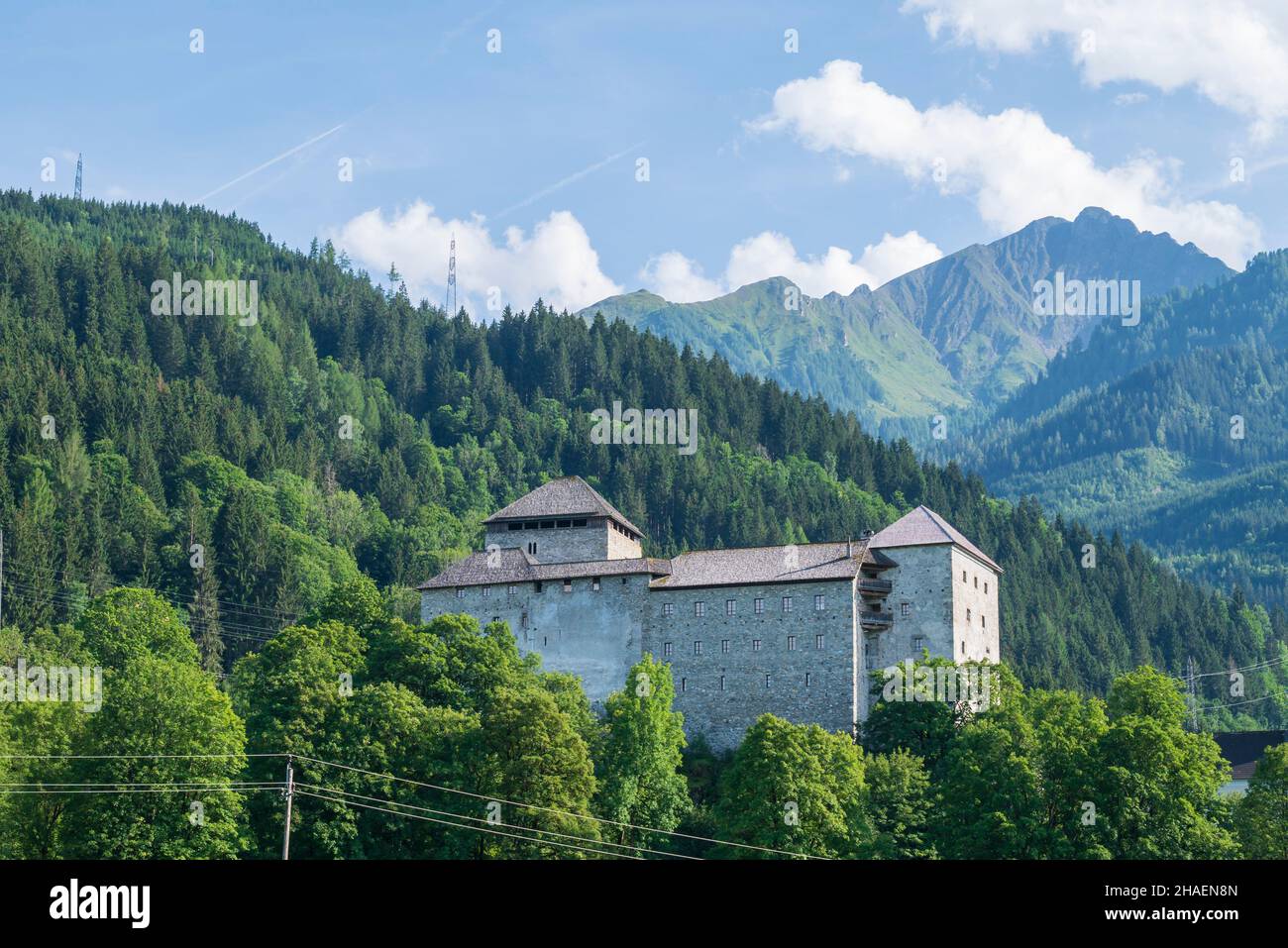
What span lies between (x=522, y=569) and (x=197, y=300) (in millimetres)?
103839

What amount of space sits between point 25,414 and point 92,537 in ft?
82.8

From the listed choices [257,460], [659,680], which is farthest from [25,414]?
[659,680]

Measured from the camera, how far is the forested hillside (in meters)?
130

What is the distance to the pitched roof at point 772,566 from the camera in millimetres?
93438

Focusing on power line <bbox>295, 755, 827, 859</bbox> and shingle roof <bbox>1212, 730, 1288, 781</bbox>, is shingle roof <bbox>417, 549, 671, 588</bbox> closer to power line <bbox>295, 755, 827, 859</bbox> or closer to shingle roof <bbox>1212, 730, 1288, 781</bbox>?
power line <bbox>295, 755, 827, 859</bbox>

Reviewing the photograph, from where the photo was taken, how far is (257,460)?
163000 mm

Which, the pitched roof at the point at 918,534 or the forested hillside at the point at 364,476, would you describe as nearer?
the pitched roof at the point at 918,534

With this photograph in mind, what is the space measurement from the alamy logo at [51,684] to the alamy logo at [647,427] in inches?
3582

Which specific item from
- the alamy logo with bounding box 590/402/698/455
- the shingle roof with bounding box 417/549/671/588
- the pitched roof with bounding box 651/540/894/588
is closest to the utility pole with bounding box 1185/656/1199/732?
the alamy logo with bounding box 590/402/698/455

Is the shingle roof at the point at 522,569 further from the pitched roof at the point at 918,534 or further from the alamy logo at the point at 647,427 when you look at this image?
the alamy logo at the point at 647,427
